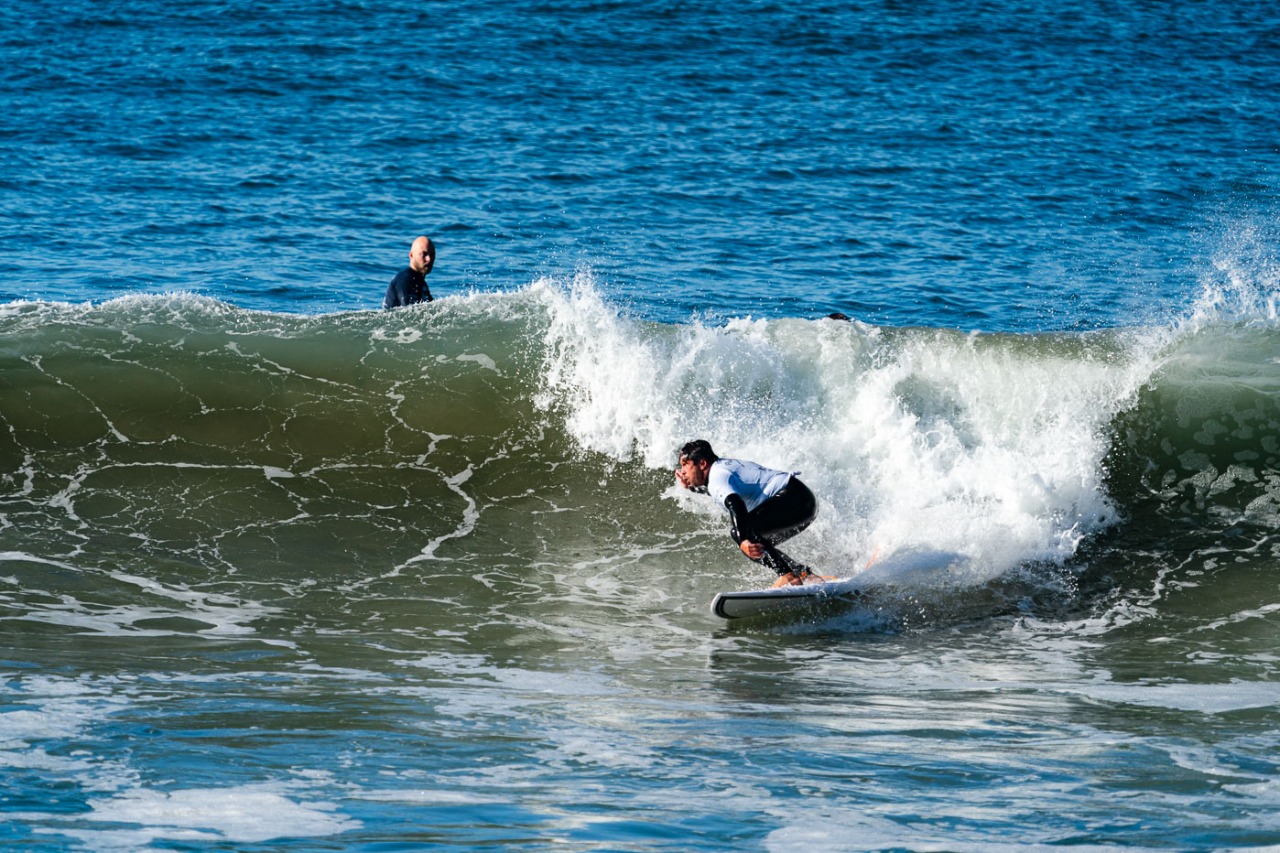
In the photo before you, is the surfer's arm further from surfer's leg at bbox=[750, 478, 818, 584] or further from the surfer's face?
the surfer's face

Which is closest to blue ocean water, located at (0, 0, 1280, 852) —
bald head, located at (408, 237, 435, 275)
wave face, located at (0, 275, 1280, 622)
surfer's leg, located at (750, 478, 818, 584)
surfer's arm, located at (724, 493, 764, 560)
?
wave face, located at (0, 275, 1280, 622)

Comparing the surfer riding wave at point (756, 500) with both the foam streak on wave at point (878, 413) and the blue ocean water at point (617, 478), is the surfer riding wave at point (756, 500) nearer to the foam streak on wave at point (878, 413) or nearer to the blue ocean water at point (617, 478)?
the blue ocean water at point (617, 478)

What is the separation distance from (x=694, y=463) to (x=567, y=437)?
9.78ft

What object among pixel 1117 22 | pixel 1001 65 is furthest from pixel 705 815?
pixel 1117 22

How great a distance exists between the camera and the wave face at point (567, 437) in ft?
30.1

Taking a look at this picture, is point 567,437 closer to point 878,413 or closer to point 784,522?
point 878,413

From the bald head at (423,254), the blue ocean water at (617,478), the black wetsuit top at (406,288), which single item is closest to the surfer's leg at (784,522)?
the blue ocean water at (617,478)

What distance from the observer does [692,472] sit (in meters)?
8.05

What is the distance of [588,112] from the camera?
87.1 ft

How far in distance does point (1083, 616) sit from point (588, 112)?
65.8ft

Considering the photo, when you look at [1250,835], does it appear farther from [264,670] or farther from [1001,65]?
[1001,65]

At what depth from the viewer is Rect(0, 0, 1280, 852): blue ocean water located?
4.82 m

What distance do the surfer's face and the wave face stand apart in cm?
88

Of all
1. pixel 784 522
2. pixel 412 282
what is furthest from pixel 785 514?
pixel 412 282
